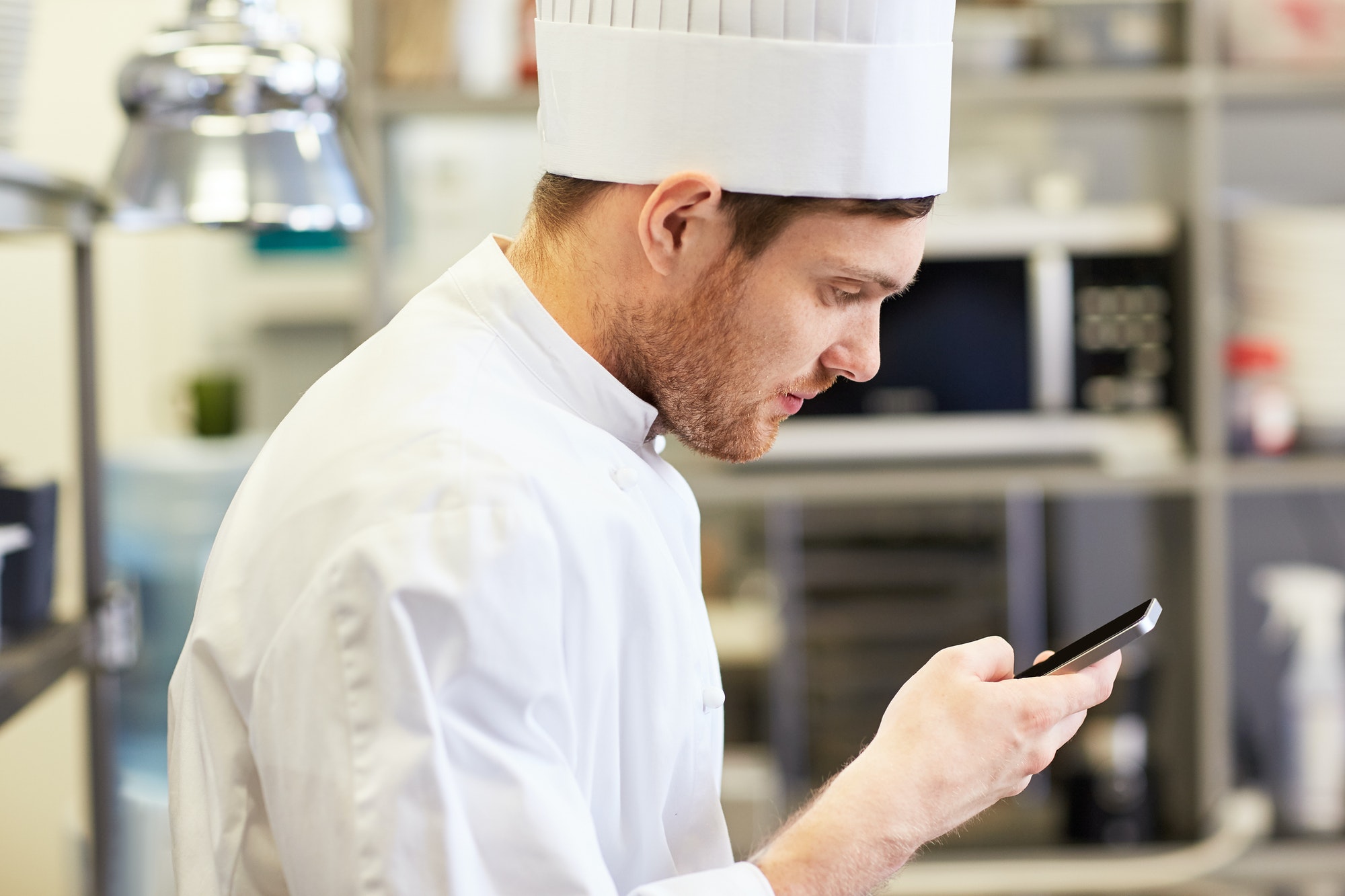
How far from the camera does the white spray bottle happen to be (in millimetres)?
2160

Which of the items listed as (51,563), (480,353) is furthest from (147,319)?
(480,353)

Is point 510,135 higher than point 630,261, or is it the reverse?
point 510,135

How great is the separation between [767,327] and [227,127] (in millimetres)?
606

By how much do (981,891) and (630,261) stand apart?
5.35 ft

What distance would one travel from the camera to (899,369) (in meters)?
2.14

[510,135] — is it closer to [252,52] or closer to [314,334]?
[314,334]

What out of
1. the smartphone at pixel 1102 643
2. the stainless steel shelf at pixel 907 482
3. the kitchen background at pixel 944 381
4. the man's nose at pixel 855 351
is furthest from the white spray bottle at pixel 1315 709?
the man's nose at pixel 855 351

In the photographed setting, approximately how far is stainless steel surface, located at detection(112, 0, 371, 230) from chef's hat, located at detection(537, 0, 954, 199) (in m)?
0.41

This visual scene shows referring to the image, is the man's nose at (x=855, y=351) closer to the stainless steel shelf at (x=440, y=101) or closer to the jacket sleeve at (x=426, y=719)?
the jacket sleeve at (x=426, y=719)

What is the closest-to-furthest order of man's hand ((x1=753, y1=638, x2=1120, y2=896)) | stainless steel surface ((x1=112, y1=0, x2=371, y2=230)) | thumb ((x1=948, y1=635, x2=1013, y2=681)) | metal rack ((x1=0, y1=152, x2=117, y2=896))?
man's hand ((x1=753, y1=638, x2=1120, y2=896)) < thumb ((x1=948, y1=635, x2=1013, y2=681)) < stainless steel surface ((x1=112, y1=0, x2=371, y2=230)) < metal rack ((x1=0, y1=152, x2=117, y2=896))

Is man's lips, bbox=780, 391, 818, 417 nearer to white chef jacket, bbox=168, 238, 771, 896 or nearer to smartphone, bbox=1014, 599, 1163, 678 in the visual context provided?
white chef jacket, bbox=168, 238, 771, 896

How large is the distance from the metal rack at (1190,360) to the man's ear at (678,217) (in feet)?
4.36

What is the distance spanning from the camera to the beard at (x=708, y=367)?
2.70 ft

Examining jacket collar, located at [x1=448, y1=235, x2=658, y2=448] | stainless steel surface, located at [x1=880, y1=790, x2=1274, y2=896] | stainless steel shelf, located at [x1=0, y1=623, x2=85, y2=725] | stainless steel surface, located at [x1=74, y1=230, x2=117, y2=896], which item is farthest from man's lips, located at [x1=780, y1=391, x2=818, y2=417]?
stainless steel surface, located at [x1=880, y1=790, x2=1274, y2=896]
